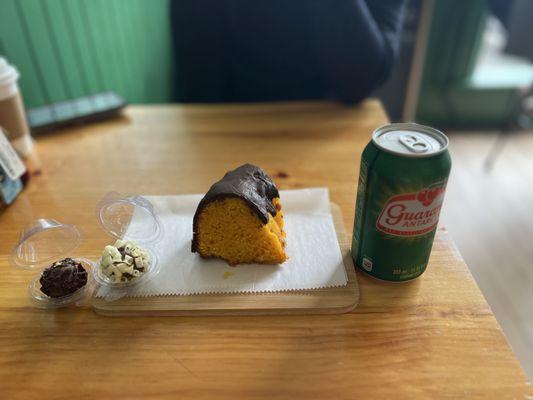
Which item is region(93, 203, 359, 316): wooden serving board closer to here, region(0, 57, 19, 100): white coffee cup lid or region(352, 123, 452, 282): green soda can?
region(352, 123, 452, 282): green soda can

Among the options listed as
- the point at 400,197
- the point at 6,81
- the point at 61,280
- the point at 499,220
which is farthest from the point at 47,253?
the point at 499,220

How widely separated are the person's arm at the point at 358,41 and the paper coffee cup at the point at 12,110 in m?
0.77

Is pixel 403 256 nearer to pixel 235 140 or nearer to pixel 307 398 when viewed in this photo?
pixel 307 398

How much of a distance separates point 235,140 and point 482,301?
67 cm

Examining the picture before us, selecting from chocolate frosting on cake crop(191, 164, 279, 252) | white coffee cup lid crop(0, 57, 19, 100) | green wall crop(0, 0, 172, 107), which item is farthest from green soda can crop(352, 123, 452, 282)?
green wall crop(0, 0, 172, 107)

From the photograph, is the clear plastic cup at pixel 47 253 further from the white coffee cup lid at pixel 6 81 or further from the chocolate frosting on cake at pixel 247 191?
the white coffee cup lid at pixel 6 81

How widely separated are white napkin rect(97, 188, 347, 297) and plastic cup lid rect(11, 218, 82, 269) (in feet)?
0.35

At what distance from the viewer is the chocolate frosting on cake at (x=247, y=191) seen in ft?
2.02

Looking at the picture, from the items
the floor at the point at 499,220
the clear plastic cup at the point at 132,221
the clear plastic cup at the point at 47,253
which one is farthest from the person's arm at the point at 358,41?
the floor at the point at 499,220

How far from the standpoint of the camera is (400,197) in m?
0.54

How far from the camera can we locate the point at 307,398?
1.60 ft

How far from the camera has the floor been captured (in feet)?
5.11

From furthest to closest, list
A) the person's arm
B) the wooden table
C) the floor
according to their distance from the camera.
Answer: the floor, the person's arm, the wooden table

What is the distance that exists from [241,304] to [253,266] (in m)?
0.08
